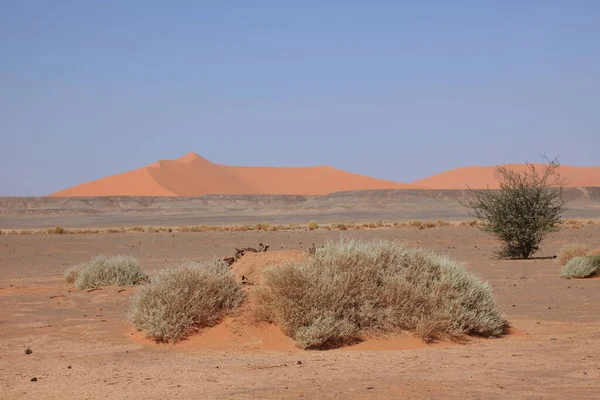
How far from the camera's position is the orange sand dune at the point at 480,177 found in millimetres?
162375

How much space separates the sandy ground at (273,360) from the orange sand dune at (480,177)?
150358mm

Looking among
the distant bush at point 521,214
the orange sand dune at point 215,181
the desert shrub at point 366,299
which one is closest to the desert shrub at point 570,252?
the distant bush at point 521,214

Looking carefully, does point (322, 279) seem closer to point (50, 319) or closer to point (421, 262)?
point (421, 262)

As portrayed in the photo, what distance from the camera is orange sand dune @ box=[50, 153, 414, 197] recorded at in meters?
148

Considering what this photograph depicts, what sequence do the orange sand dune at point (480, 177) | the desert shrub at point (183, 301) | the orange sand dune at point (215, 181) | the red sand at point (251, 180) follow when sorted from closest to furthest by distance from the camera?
the desert shrub at point (183, 301)
the orange sand dune at point (215, 181)
the red sand at point (251, 180)
the orange sand dune at point (480, 177)

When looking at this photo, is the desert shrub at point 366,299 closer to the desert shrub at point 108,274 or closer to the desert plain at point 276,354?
the desert plain at point 276,354

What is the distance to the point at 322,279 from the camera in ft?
34.9

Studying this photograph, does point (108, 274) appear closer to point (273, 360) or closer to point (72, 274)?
point (72, 274)

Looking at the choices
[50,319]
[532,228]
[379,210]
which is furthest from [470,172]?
[50,319]

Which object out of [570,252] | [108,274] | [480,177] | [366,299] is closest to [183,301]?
[366,299]

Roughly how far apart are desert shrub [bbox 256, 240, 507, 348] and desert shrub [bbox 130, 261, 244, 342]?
684mm

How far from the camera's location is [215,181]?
6260 inches

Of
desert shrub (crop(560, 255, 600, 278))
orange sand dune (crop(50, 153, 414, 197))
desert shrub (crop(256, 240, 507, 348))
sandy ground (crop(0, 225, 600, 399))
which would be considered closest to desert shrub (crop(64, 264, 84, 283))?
sandy ground (crop(0, 225, 600, 399))

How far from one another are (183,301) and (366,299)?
8.44 ft
